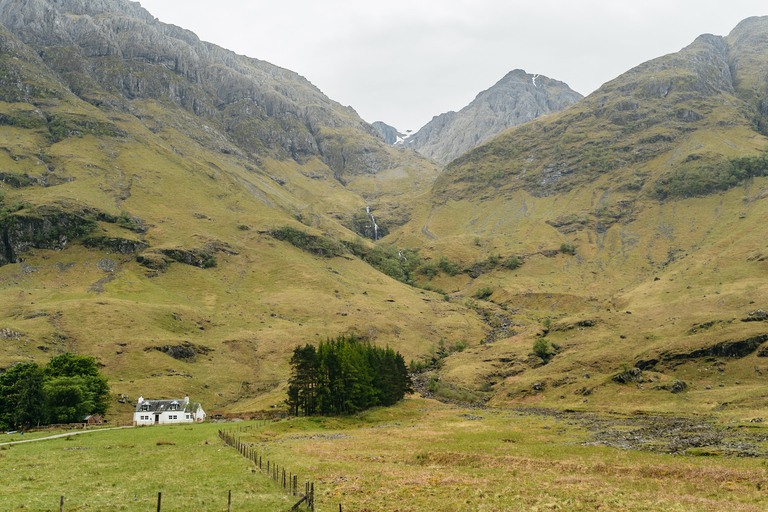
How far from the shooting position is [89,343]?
4744 inches

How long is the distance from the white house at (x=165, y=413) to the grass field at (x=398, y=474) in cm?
3729

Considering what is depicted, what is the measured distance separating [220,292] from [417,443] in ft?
497

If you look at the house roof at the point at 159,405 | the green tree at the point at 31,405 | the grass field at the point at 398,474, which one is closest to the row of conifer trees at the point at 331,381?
the house roof at the point at 159,405

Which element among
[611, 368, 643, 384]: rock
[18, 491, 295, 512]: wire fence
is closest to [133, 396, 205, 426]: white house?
[18, 491, 295, 512]: wire fence

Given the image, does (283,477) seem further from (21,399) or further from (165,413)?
(165,413)

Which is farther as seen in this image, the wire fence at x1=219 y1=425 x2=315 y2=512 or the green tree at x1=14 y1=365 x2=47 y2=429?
the green tree at x1=14 y1=365 x2=47 y2=429

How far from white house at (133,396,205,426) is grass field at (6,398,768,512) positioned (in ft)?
122

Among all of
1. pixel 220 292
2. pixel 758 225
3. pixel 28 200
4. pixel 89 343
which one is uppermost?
pixel 28 200

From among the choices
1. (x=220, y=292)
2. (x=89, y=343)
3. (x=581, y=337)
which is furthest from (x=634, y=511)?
(x=220, y=292)

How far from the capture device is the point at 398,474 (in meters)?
33.1

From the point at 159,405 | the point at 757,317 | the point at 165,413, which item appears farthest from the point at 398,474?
the point at 757,317

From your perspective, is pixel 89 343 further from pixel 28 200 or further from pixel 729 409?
pixel 729 409

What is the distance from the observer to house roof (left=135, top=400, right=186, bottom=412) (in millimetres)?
92312

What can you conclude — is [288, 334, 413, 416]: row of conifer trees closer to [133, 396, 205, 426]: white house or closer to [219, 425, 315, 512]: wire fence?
[133, 396, 205, 426]: white house
